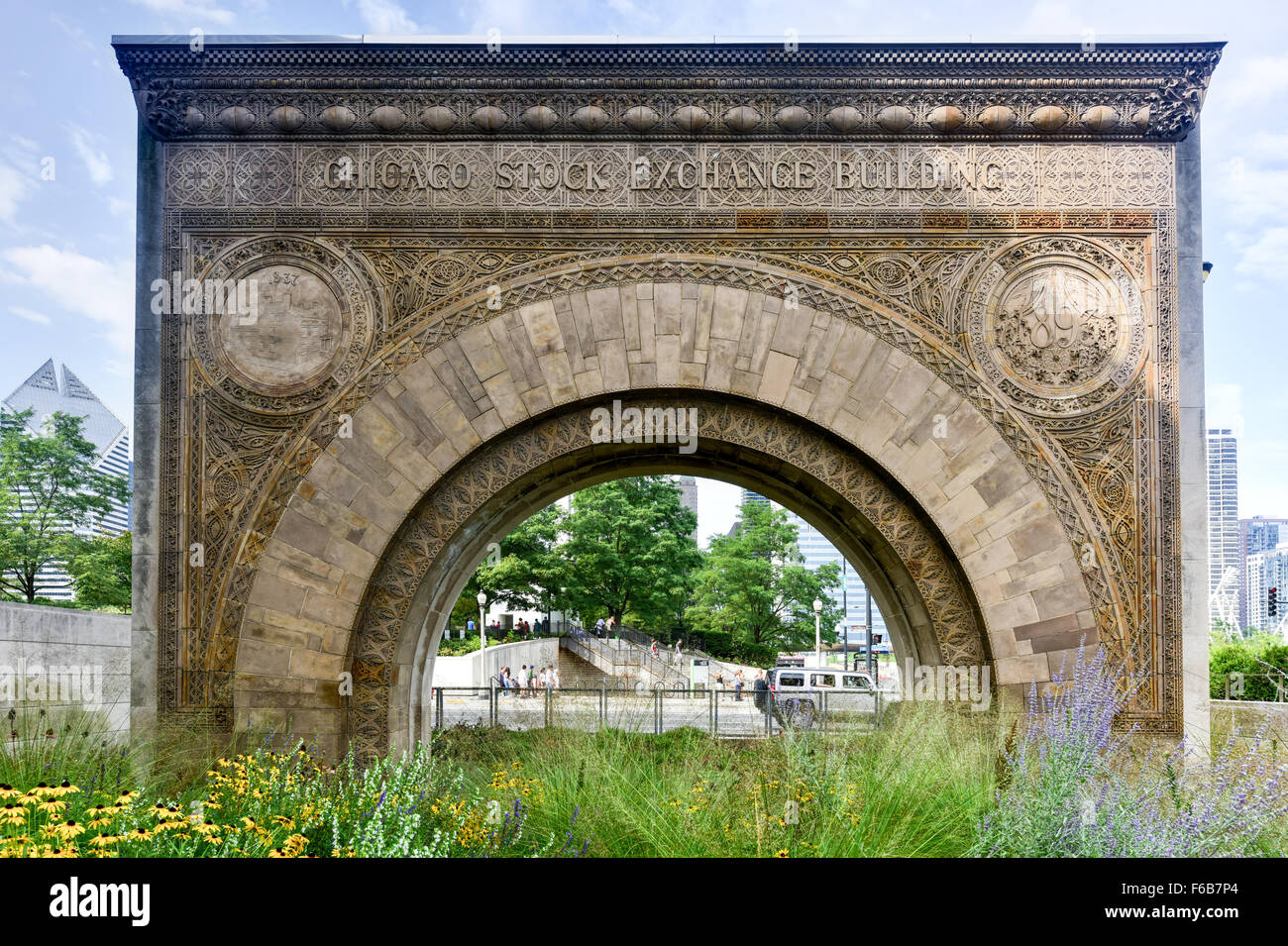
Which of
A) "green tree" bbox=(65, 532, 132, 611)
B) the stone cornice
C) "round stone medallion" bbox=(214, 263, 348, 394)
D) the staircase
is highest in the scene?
the stone cornice

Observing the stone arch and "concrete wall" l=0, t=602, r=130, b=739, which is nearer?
the stone arch

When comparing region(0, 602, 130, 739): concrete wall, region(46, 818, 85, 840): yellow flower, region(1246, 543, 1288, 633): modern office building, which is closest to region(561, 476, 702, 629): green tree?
region(0, 602, 130, 739): concrete wall

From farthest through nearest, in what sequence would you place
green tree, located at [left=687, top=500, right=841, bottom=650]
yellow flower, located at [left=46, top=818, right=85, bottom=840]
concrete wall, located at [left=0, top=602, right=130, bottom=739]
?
green tree, located at [left=687, top=500, right=841, bottom=650] < concrete wall, located at [left=0, top=602, right=130, bottom=739] < yellow flower, located at [left=46, top=818, right=85, bottom=840]

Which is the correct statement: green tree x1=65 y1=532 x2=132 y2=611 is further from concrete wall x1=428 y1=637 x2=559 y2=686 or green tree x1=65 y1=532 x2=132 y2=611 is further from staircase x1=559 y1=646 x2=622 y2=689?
staircase x1=559 y1=646 x2=622 y2=689

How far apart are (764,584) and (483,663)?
11.7m

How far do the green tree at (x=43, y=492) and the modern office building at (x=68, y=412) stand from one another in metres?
0.19

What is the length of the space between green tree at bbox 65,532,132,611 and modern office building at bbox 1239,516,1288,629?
4423 centimetres

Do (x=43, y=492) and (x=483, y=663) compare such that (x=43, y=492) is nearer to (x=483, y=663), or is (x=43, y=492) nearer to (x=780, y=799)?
(x=483, y=663)

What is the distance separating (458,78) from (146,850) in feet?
21.5

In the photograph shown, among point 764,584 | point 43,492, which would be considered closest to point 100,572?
point 43,492

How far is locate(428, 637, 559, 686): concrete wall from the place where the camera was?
21.2 metres

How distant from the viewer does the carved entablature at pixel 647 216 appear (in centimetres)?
757

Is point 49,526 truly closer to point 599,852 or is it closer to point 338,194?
point 338,194
